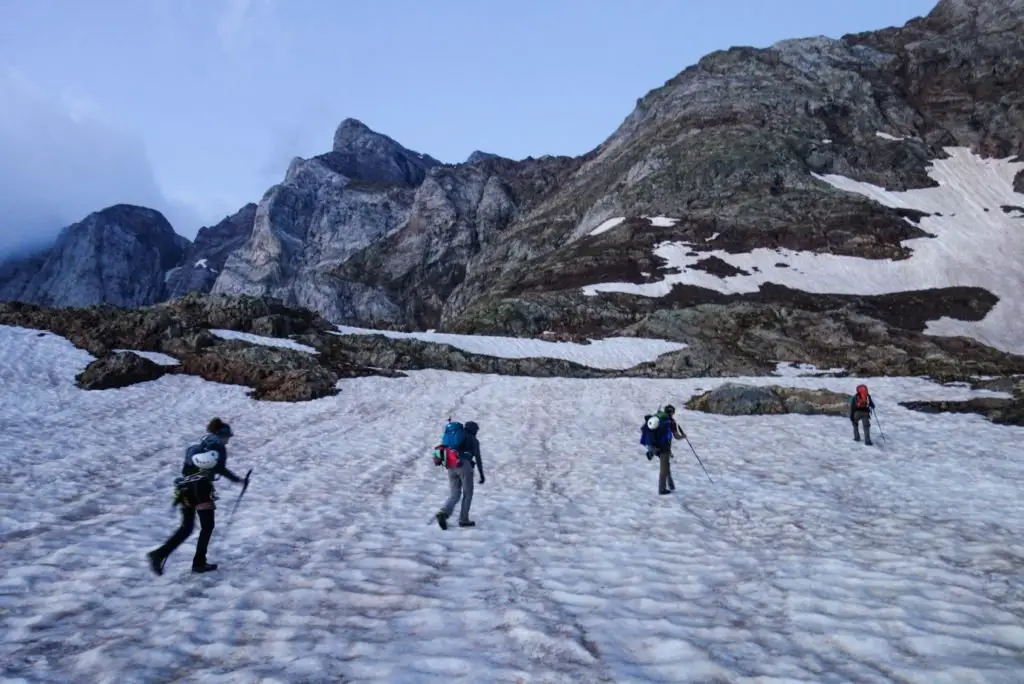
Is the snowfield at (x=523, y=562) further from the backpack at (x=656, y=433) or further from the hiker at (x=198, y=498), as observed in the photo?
the backpack at (x=656, y=433)

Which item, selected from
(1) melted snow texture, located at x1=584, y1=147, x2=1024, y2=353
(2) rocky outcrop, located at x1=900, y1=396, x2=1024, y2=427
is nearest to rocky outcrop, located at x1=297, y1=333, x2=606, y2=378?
(2) rocky outcrop, located at x1=900, y1=396, x2=1024, y2=427

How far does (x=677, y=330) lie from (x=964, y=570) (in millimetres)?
51022

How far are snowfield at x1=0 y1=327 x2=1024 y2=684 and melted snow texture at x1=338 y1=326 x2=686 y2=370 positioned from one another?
1052 inches

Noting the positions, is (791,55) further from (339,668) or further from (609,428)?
(339,668)

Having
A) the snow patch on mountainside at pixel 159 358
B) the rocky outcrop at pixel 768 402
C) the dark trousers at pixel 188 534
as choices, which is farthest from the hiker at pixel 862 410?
the snow patch on mountainside at pixel 159 358

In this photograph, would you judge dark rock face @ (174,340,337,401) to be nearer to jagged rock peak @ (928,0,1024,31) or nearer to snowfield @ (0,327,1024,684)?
snowfield @ (0,327,1024,684)

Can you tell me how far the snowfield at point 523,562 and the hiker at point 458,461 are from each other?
0.41 metres

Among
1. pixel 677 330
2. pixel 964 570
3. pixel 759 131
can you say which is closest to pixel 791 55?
pixel 759 131

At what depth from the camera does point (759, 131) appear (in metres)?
115

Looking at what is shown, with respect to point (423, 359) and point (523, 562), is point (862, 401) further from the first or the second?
point (423, 359)

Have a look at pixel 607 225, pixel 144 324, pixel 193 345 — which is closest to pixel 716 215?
pixel 607 225

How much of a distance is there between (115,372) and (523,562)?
24208mm

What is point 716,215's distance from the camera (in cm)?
9738

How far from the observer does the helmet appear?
903cm
